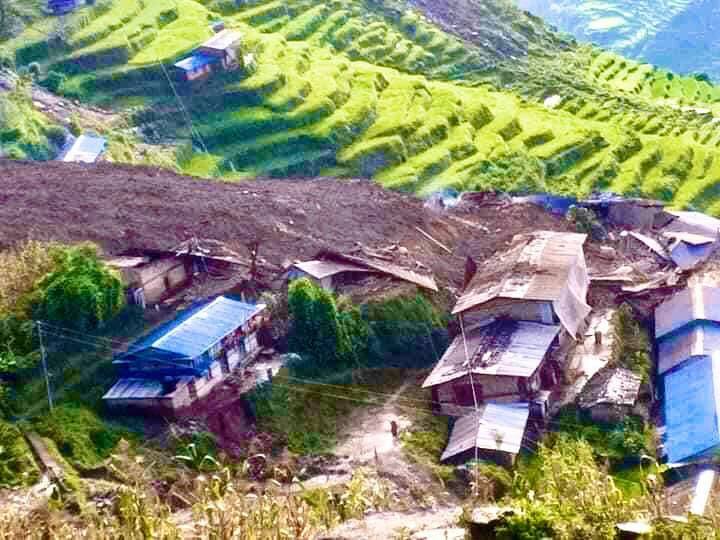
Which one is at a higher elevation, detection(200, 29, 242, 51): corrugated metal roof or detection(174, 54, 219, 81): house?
detection(200, 29, 242, 51): corrugated metal roof

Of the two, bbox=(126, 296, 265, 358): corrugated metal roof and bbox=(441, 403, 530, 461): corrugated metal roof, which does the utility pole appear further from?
bbox=(441, 403, 530, 461): corrugated metal roof

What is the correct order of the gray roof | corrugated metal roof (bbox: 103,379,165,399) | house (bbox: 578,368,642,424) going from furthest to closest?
1. the gray roof
2. house (bbox: 578,368,642,424)
3. corrugated metal roof (bbox: 103,379,165,399)

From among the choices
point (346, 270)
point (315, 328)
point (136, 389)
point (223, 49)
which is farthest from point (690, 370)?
point (223, 49)

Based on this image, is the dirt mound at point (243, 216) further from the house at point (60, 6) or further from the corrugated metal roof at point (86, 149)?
the house at point (60, 6)

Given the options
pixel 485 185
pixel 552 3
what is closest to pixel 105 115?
pixel 485 185

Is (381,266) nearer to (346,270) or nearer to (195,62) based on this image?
(346,270)

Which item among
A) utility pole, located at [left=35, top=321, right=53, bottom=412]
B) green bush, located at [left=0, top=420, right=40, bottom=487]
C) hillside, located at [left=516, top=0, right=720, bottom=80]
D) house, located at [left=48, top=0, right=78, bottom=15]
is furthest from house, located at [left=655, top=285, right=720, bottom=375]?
hillside, located at [left=516, top=0, right=720, bottom=80]
